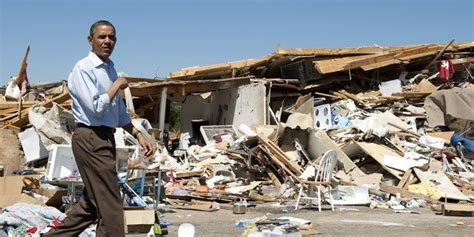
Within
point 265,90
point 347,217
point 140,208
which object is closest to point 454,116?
point 265,90

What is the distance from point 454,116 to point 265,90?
475cm

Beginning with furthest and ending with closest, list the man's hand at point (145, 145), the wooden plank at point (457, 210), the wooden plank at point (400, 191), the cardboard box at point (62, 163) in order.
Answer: the wooden plank at point (400, 191), the wooden plank at point (457, 210), the cardboard box at point (62, 163), the man's hand at point (145, 145)

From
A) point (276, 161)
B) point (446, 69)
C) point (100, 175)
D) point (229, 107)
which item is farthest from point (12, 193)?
point (446, 69)

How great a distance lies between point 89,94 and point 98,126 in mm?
278

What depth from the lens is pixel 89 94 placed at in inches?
168

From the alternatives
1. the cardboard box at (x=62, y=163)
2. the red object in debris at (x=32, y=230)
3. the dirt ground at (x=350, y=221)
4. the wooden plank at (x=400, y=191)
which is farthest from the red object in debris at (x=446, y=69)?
the red object in debris at (x=32, y=230)

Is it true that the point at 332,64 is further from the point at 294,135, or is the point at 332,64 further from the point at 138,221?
the point at 138,221

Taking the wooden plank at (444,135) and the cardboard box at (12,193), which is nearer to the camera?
the cardboard box at (12,193)

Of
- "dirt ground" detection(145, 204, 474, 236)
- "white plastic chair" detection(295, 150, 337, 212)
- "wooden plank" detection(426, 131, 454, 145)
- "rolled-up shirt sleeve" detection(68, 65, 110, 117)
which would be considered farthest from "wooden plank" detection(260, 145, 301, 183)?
"rolled-up shirt sleeve" detection(68, 65, 110, 117)

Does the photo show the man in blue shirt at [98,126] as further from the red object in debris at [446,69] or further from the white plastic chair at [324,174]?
the red object in debris at [446,69]

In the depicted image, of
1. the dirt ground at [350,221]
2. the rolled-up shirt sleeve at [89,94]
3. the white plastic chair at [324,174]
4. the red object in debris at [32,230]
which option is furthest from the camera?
the white plastic chair at [324,174]

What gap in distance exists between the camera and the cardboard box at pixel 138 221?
654 centimetres

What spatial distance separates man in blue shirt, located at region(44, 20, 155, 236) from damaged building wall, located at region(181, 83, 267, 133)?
11.7 m

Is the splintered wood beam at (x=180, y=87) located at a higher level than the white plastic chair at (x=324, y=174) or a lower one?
higher
